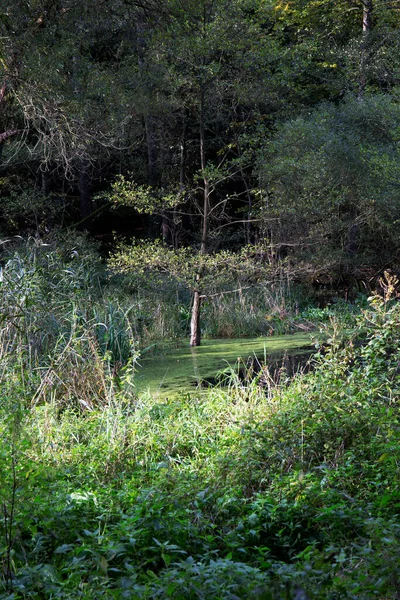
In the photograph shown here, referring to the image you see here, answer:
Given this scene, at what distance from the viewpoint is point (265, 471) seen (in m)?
4.00

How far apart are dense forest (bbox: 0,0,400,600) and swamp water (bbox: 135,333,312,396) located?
0.29ft

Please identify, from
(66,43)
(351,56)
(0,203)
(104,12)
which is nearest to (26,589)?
(66,43)

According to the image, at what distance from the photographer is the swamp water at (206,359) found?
724cm

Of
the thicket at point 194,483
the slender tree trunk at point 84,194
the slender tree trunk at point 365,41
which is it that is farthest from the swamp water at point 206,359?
the slender tree trunk at point 84,194

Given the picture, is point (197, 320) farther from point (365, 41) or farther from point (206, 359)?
point (365, 41)

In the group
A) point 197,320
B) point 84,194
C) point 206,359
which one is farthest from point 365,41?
point 206,359

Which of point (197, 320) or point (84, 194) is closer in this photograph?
point (197, 320)

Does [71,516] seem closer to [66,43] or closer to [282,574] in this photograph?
[282,574]

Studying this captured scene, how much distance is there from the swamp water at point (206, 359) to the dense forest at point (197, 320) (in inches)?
3.5

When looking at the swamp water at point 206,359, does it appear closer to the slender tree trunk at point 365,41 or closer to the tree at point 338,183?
the tree at point 338,183

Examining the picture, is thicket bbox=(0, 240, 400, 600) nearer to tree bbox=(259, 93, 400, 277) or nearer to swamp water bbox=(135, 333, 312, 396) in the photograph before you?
swamp water bbox=(135, 333, 312, 396)

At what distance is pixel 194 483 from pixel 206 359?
16.3 feet

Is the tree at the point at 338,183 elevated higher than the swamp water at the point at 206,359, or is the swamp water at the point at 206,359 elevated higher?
the tree at the point at 338,183

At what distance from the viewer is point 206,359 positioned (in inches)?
343
